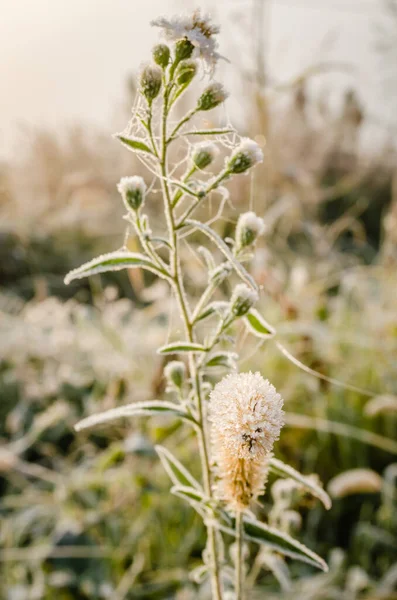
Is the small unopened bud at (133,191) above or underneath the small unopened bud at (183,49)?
underneath

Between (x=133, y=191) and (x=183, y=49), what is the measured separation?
0.13 m

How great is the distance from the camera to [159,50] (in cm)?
51

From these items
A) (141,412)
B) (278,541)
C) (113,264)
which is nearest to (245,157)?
(113,264)

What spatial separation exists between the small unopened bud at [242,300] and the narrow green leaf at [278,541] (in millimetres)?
195

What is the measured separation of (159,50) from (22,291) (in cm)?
357

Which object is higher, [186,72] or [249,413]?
[186,72]

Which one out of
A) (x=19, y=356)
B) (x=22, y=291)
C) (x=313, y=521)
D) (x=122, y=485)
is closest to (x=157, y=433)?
(x=122, y=485)

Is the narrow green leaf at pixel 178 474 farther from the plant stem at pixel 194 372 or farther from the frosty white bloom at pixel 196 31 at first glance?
the frosty white bloom at pixel 196 31

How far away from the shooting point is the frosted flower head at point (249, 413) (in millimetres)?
380

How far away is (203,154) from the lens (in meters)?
0.57

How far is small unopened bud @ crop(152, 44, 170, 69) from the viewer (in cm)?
51

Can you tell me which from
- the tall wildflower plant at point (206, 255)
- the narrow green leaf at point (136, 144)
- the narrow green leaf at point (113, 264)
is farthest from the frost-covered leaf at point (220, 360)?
the narrow green leaf at point (136, 144)

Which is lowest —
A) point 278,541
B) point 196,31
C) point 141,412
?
point 278,541

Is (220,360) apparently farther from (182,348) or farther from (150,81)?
(150,81)
